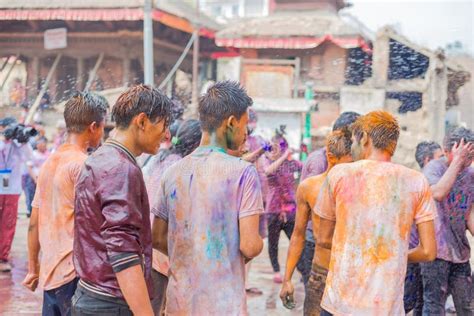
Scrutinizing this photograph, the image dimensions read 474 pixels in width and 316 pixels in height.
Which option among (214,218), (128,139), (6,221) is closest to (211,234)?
(214,218)

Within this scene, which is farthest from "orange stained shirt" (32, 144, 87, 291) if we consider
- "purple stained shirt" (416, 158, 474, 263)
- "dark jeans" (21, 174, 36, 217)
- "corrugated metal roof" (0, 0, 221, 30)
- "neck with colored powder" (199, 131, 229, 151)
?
"corrugated metal roof" (0, 0, 221, 30)

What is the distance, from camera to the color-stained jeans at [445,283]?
4.62 metres

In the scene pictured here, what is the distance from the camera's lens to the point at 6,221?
764 cm

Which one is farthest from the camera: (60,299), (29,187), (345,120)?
(29,187)

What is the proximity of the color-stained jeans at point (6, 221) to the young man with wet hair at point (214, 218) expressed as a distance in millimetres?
5379

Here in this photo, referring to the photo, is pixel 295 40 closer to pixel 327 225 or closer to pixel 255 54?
pixel 255 54

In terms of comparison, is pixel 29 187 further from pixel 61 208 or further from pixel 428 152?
pixel 61 208

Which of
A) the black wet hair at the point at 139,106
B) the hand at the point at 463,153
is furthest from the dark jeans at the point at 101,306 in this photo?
the hand at the point at 463,153

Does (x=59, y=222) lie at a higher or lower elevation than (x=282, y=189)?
higher

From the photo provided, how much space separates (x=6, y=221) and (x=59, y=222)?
4.47 m

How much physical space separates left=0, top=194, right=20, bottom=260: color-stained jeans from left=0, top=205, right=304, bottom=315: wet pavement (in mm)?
259

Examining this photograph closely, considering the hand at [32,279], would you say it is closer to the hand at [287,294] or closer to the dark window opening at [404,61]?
the hand at [287,294]

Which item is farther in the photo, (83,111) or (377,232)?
(83,111)

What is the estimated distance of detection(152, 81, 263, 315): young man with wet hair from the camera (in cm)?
268
